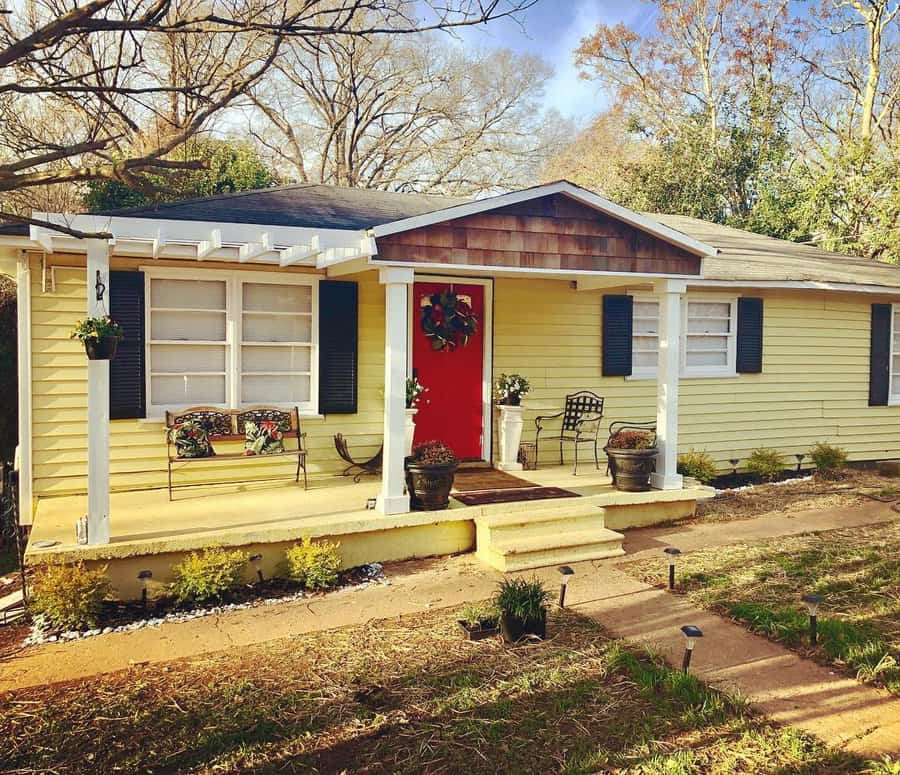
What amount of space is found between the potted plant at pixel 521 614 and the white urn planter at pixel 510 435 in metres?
3.85

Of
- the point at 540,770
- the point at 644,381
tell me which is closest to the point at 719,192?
the point at 644,381

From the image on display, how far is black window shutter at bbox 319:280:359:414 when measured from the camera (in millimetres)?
8062

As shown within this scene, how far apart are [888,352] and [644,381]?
13.8ft

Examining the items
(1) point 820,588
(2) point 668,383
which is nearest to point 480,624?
(1) point 820,588

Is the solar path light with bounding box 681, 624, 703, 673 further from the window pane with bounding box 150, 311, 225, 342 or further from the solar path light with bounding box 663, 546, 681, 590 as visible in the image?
the window pane with bounding box 150, 311, 225, 342

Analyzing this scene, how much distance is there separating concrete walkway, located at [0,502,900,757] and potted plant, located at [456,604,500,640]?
524mm

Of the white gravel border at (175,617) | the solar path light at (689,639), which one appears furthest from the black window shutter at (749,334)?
the solar path light at (689,639)

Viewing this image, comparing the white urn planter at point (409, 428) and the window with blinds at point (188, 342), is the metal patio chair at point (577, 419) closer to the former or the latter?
the white urn planter at point (409, 428)

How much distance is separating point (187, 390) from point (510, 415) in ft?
11.4

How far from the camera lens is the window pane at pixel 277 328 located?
7898 mm

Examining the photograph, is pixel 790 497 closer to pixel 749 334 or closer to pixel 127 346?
pixel 749 334

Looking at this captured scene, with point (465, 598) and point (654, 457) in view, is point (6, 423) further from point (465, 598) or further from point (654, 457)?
point (654, 457)

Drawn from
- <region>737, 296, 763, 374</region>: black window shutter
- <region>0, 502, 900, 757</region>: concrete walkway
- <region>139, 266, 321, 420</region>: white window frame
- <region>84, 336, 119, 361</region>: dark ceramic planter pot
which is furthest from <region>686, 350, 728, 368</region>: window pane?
<region>84, 336, 119, 361</region>: dark ceramic planter pot

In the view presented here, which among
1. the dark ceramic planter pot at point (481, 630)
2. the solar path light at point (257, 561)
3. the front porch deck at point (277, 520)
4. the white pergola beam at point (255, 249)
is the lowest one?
the dark ceramic planter pot at point (481, 630)
